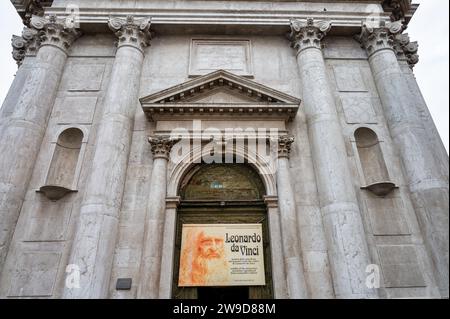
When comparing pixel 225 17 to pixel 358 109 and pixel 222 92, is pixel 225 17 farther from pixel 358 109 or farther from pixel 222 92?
pixel 358 109

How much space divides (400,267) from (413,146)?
350 cm

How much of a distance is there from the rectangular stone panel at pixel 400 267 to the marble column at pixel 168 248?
552cm

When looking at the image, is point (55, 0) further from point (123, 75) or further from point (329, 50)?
point (329, 50)

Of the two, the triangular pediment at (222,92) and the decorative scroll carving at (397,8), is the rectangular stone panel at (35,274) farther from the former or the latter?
the decorative scroll carving at (397,8)

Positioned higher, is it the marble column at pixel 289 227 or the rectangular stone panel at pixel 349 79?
the rectangular stone panel at pixel 349 79

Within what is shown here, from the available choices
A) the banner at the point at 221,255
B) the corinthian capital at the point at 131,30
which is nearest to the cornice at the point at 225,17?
the corinthian capital at the point at 131,30

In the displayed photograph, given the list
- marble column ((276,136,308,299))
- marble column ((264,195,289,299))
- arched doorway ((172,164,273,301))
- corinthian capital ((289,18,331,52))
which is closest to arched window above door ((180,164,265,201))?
arched doorway ((172,164,273,301))

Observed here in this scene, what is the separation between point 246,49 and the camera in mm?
12156

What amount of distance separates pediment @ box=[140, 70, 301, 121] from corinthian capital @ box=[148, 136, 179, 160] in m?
0.83

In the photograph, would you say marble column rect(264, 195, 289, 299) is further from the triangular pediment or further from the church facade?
the triangular pediment

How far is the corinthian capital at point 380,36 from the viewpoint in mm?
11516

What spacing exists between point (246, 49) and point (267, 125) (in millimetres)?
3637

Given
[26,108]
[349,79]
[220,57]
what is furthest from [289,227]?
[26,108]

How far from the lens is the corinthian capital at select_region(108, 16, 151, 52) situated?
37.3ft
